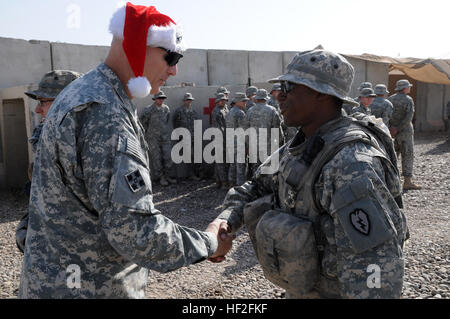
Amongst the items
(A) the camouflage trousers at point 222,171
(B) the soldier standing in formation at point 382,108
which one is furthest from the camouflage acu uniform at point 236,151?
(B) the soldier standing in formation at point 382,108

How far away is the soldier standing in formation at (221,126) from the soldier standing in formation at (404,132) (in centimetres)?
375

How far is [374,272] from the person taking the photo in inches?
66.1

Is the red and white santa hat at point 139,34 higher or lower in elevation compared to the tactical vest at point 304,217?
higher

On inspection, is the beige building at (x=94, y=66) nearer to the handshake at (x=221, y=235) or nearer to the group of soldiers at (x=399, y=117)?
the group of soldiers at (x=399, y=117)

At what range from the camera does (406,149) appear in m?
8.88

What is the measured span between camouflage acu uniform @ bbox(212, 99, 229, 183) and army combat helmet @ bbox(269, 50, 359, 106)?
24.0 feet

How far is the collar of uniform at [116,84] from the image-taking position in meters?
1.82

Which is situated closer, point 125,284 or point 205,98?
point 125,284

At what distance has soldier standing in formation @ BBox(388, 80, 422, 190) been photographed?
8.70 m

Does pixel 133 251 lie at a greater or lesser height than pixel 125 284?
greater

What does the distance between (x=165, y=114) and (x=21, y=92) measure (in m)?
3.07

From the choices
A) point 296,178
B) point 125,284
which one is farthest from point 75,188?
point 296,178
